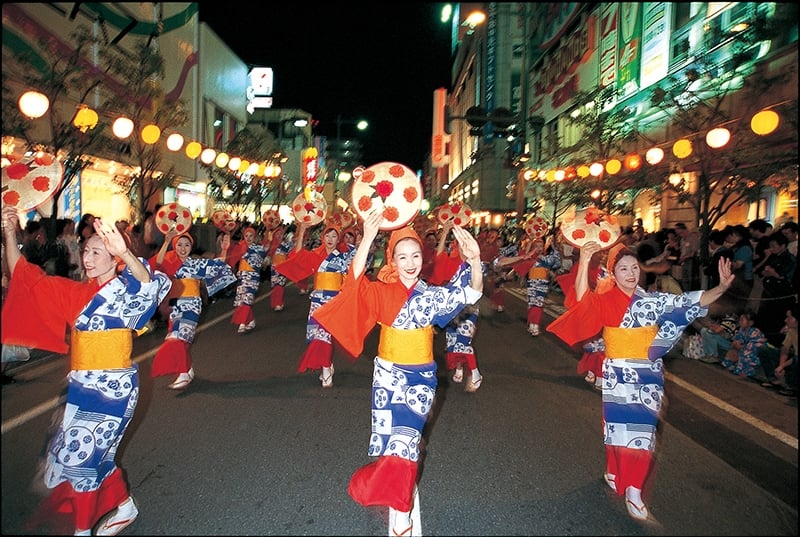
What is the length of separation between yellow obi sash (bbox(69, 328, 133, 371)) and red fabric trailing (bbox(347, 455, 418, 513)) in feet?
4.95

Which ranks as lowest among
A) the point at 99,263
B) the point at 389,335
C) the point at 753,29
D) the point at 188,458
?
the point at 188,458

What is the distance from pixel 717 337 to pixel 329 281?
5.04 m

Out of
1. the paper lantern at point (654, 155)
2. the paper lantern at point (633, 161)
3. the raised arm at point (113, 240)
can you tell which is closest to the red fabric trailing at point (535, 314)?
the paper lantern at point (654, 155)

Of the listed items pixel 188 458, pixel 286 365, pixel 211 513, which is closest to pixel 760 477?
→ pixel 211 513

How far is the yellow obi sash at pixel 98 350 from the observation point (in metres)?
3.11

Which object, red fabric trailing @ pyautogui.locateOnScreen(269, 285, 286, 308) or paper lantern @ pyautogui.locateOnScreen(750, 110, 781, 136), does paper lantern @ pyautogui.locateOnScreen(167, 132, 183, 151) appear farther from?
paper lantern @ pyautogui.locateOnScreen(750, 110, 781, 136)

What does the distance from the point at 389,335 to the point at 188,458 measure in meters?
1.94

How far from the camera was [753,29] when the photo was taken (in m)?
9.06

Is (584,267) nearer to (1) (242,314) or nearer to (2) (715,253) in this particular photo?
(2) (715,253)

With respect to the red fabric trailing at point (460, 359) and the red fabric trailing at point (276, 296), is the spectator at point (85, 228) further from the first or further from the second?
the red fabric trailing at point (460, 359)

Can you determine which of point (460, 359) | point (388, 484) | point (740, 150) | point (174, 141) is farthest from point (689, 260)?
point (174, 141)

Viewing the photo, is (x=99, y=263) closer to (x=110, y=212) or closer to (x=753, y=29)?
(x=753, y=29)

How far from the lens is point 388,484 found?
3.17 meters

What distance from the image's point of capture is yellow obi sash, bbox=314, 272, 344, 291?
22.4 feet
